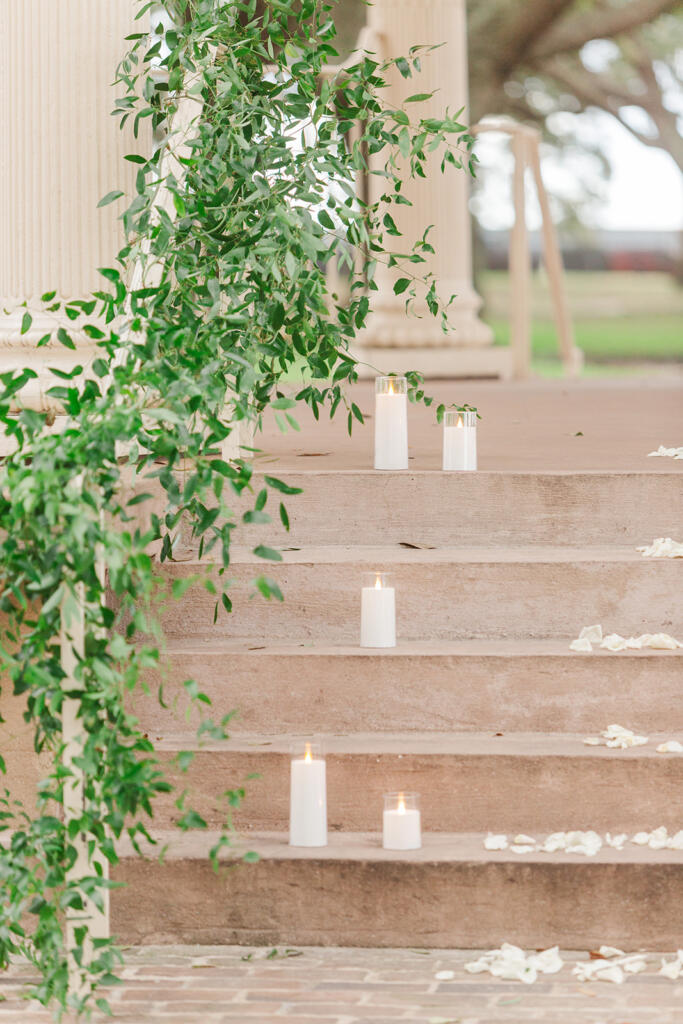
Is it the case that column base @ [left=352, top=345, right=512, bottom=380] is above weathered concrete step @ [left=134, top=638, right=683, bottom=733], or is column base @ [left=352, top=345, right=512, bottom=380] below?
above

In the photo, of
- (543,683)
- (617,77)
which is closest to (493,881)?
(543,683)

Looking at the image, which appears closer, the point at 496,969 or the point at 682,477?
the point at 496,969

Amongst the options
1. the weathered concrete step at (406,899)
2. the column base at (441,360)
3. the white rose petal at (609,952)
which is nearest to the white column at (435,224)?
the column base at (441,360)

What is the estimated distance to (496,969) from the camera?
2.93 metres

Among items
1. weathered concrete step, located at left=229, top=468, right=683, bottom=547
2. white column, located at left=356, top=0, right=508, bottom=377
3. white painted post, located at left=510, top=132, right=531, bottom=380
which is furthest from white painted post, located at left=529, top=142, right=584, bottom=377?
weathered concrete step, located at left=229, top=468, right=683, bottom=547

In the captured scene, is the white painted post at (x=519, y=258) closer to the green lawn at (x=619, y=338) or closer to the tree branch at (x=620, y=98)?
the tree branch at (x=620, y=98)

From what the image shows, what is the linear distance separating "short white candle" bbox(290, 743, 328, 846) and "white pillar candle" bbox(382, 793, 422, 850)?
5.6 inches

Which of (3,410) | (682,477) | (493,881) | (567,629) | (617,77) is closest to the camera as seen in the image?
(3,410)

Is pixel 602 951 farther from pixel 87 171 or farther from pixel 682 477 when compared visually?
pixel 87 171

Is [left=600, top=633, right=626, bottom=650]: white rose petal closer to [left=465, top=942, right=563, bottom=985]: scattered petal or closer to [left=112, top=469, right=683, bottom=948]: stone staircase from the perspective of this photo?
[left=112, top=469, right=683, bottom=948]: stone staircase

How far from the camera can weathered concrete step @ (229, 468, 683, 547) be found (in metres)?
3.97

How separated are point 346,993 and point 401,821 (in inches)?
15.8

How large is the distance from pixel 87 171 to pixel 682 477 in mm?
1780

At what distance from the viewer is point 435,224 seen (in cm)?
834
